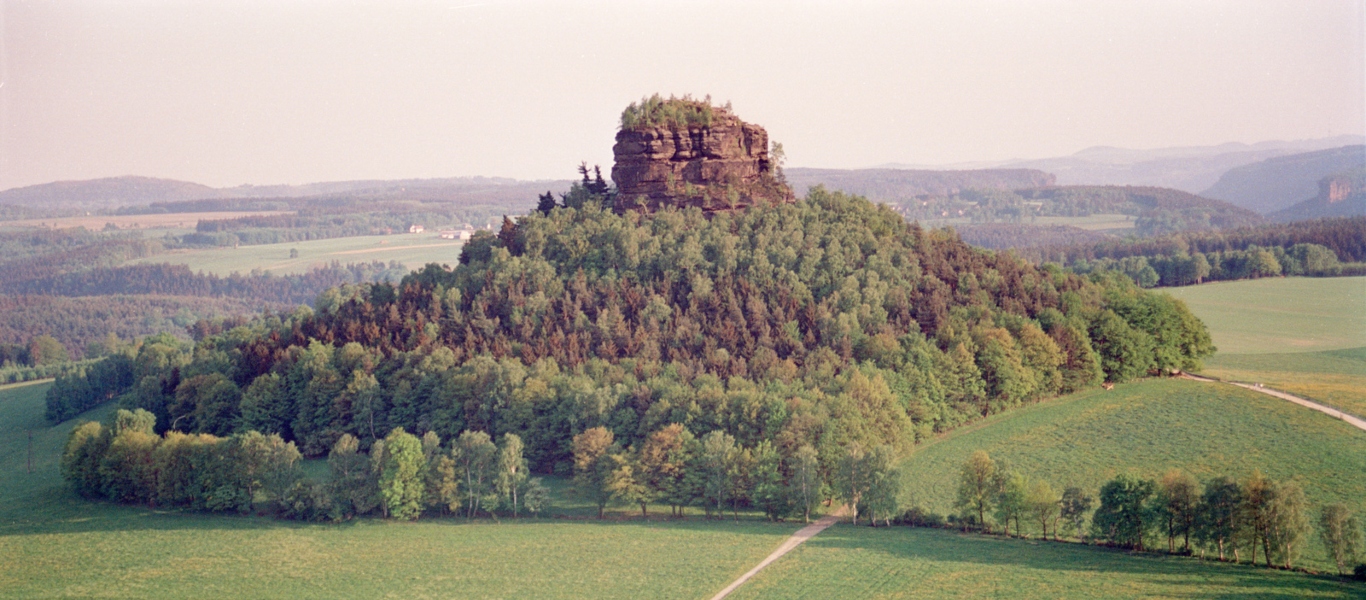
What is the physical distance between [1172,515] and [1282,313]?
78.3 meters

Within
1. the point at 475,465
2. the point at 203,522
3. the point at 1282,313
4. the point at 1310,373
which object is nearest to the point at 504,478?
the point at 475,465

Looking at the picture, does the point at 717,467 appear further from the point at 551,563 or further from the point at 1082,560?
the point at 1082,560

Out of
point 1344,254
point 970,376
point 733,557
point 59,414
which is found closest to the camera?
point 733,557

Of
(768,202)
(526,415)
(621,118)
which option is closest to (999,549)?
(526,415)

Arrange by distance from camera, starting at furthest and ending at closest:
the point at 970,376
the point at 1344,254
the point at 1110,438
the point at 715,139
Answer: the point at 1344,254 → the point at 715,139 → the point at 970,376 → the point at 1110,438

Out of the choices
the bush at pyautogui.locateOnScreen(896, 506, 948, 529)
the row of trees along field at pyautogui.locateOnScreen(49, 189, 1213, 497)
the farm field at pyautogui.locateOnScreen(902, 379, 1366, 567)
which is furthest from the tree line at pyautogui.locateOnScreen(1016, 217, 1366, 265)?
the bush at pyautogui.locateOnScreen(896, 506, 948, 529)

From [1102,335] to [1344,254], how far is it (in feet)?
267

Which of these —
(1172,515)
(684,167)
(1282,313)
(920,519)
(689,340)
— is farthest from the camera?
(1282,313)

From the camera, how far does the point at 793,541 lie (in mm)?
62562

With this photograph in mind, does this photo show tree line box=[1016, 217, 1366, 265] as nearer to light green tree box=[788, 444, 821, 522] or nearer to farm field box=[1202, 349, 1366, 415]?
farm field box=[1202, 349, 1366, 415]

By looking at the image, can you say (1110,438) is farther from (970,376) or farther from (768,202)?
(768,202)

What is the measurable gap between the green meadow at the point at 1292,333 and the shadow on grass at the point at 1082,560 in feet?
111

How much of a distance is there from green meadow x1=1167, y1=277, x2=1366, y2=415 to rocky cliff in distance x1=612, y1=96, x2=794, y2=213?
42.9 m

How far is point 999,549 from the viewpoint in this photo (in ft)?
195
